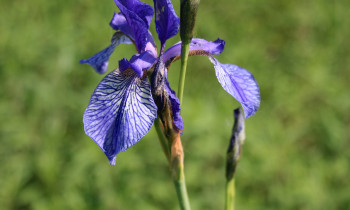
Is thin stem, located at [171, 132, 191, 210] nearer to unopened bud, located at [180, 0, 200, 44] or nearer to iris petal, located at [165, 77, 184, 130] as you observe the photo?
iris petal, located at [165, 77, 184, 130]

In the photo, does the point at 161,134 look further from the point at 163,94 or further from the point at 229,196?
the point at 229,196

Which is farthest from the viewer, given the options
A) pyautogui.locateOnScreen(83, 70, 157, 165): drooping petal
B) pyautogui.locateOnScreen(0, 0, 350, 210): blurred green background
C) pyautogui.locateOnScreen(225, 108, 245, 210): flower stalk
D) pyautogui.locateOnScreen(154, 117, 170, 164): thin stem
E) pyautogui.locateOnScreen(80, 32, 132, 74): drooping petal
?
pyautogui.locateOnScreen(0, 0, 350, 210): blurred green background

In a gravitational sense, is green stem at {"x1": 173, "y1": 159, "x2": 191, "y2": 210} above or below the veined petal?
below

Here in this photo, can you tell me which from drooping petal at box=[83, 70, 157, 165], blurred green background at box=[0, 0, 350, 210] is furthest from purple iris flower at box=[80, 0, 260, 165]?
blurred green background at box=[0, 0, 350, 210]

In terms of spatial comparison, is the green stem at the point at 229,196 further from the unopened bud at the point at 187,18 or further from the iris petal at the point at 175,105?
the unopened bud at the point at 187,18

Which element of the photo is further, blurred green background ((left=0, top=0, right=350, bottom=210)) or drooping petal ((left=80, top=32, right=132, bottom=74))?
blurred green background ((left=0, top=0, right=350, bottom=210))
